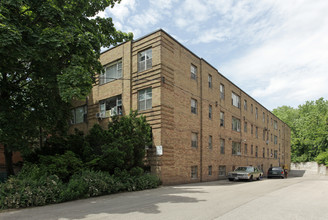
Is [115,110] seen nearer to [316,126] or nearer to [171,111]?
[171,111]

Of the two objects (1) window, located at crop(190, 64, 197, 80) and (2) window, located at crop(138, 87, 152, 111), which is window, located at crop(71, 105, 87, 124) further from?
(1) window, located at crop(190, 64, 197, 80)

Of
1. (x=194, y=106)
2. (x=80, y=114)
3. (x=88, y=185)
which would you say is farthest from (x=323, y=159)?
(x=88, y=185)

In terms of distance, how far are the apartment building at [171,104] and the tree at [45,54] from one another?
4.02 metres

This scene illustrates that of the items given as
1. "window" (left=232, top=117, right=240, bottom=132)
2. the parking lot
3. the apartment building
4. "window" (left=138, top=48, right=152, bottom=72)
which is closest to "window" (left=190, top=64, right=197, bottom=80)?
the apartment building

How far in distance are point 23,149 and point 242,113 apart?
25.4 metres

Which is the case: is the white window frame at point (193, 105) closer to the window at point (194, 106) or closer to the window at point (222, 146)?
the window at point (194, 106)

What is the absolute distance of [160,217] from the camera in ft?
26.4

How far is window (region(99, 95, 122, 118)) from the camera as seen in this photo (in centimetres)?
→ 2100

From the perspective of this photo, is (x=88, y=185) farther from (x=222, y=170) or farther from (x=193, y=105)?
(x=222, y=170)

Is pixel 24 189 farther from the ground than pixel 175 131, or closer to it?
closer to it

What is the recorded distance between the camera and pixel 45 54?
11625 millimetres

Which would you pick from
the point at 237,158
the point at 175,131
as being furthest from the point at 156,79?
the point at 237,158

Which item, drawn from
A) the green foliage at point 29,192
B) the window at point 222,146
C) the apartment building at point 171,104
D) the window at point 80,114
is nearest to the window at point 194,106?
the apartment building at point 171,104

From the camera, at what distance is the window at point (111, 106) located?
21000 millimetres
